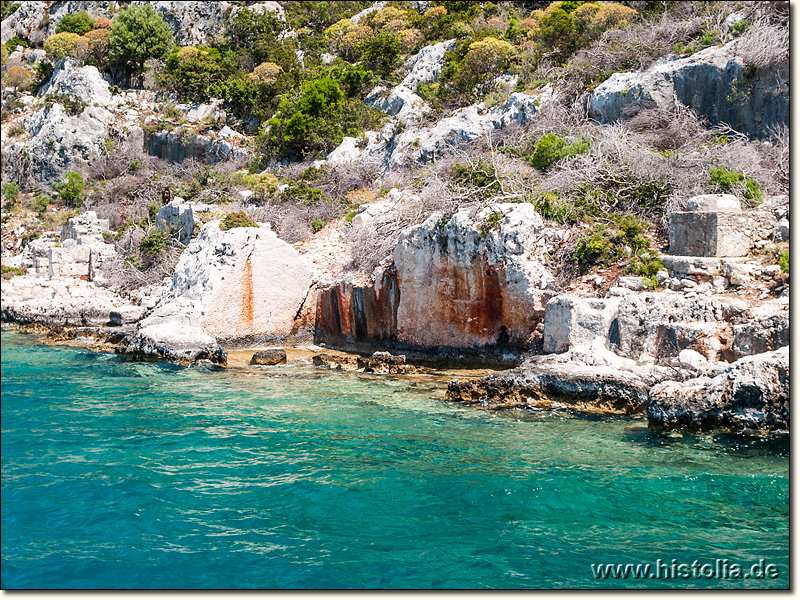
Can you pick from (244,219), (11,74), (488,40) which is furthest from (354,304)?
(11,74)

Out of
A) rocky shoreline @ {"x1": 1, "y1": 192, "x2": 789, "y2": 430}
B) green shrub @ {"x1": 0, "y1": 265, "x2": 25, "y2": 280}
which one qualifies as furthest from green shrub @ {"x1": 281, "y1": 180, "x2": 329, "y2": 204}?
green shrub @ {"x1": 0, "y1": 265, "x2": 25, "y2": 280}

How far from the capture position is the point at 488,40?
915 inches

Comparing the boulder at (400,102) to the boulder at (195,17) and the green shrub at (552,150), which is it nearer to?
the green shrub at (552,150)

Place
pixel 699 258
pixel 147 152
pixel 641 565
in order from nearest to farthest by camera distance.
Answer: pixel 641 565, pixel 699 258, pixel 147 152

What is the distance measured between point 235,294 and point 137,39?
28.6 meters

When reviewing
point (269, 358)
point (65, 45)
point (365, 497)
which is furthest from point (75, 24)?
point (365, 497)

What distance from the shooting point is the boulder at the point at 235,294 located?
1341 cm

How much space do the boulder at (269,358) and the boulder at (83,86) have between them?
26.1 m

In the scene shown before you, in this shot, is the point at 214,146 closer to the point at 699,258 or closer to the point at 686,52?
the point at 686,52

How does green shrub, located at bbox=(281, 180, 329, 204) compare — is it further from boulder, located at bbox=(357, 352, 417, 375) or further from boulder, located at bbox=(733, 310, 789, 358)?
boulder, located at bbox=(733, 310, 789, 358)

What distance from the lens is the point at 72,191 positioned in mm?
27719

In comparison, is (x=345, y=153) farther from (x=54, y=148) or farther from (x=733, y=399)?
(x=54, y=148)

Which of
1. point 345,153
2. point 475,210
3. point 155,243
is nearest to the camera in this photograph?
point 475,210

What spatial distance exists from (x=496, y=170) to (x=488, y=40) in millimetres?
11640
